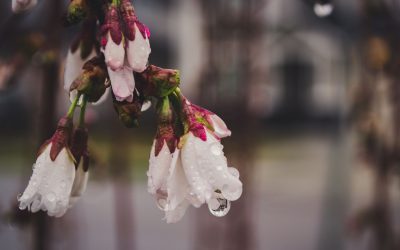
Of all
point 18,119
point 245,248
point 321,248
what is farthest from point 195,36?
point 245,248

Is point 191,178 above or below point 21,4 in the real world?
below

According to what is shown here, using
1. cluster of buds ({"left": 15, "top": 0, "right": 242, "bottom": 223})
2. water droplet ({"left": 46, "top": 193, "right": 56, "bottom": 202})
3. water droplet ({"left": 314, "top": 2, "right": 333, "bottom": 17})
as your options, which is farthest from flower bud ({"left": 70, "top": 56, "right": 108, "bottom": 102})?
water droplet ({"left": 314, "top": 2, "right": 333, "bottom": 17})

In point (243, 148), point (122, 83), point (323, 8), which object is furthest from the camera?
point (243, 148)

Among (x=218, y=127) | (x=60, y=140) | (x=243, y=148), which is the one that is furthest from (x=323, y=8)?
(x=243, y=148)

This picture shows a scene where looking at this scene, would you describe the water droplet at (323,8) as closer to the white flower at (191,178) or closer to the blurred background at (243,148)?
the blurred background at (243,148)

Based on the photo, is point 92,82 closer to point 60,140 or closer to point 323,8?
point 60,140

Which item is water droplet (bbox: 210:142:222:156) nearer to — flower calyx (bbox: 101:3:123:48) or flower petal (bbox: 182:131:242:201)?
flower petal (bbox: 182:131:242:201)

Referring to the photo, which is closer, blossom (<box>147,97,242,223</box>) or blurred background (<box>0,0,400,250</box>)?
blossom (<box>147,97,242,223</box>)

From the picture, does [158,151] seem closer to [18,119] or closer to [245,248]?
[245,248]
